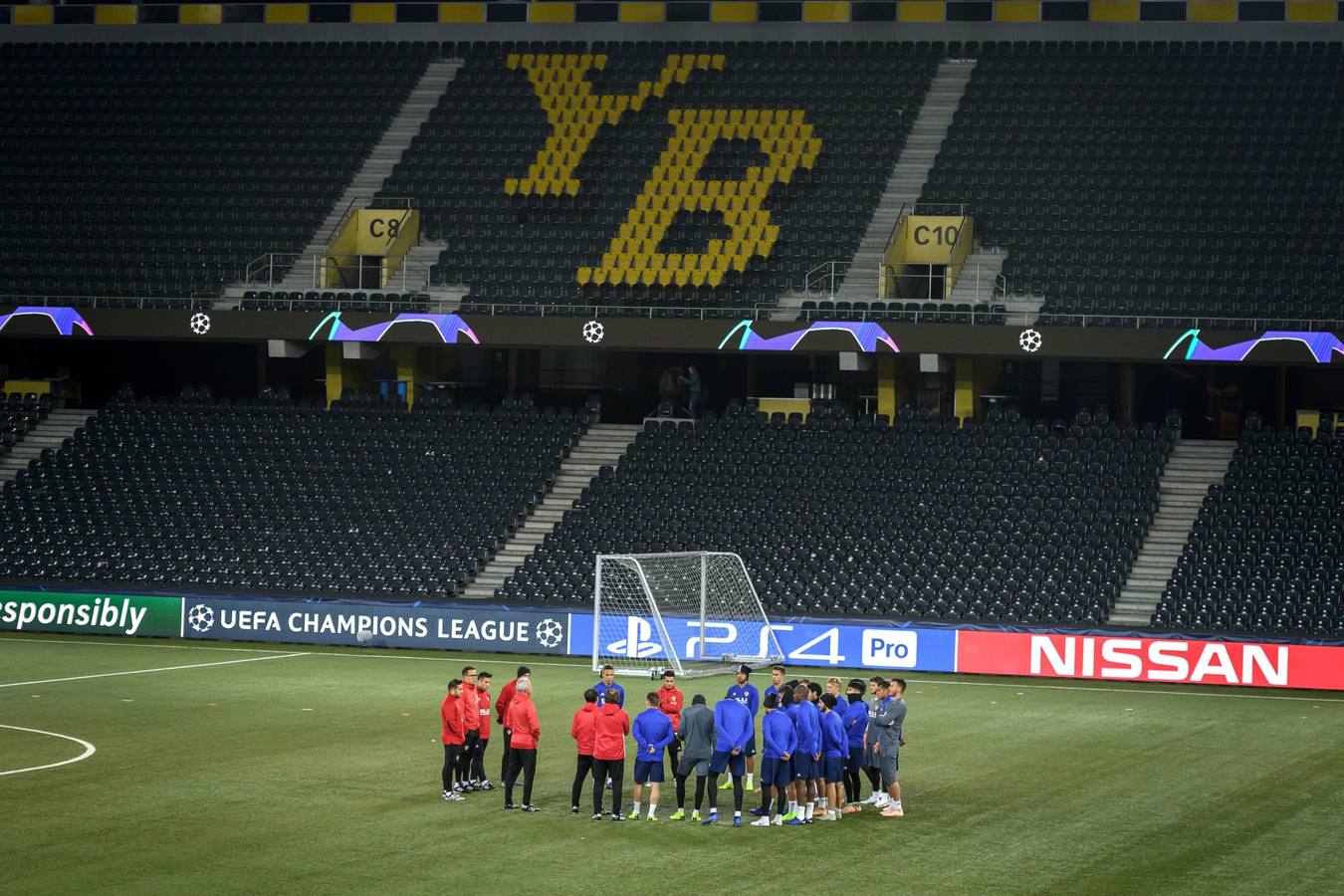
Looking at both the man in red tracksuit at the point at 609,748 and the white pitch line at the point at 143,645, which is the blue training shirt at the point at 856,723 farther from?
the white pitch line at the point at 143,645

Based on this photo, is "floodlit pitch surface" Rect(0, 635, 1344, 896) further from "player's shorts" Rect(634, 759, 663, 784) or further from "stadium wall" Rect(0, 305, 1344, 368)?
"stadium wall" Rect(0, 305, 1344, 368)

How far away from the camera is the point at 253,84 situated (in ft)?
168

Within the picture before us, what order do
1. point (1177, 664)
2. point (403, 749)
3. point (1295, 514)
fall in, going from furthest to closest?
1. point (1295, 514)
2. point (1177, 664)
3. point (403, 749)

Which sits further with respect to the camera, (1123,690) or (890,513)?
(890,513)

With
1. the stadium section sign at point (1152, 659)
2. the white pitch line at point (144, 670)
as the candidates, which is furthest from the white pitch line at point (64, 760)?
the stadium section sign at point (1152, 659)

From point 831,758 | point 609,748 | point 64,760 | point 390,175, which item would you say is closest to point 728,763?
point 831,758

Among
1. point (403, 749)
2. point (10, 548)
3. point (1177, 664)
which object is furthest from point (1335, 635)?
point (10, 548)

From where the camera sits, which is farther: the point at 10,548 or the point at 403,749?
the point at 10,548

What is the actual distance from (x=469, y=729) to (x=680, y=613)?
42.7 feet

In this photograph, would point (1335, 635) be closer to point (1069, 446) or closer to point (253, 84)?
point (1069, 446)

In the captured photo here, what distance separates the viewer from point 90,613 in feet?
127

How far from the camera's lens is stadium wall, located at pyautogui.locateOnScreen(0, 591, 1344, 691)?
33188 mm

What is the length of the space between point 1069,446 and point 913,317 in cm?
454

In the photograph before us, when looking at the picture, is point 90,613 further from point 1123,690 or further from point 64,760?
point 1123,690
